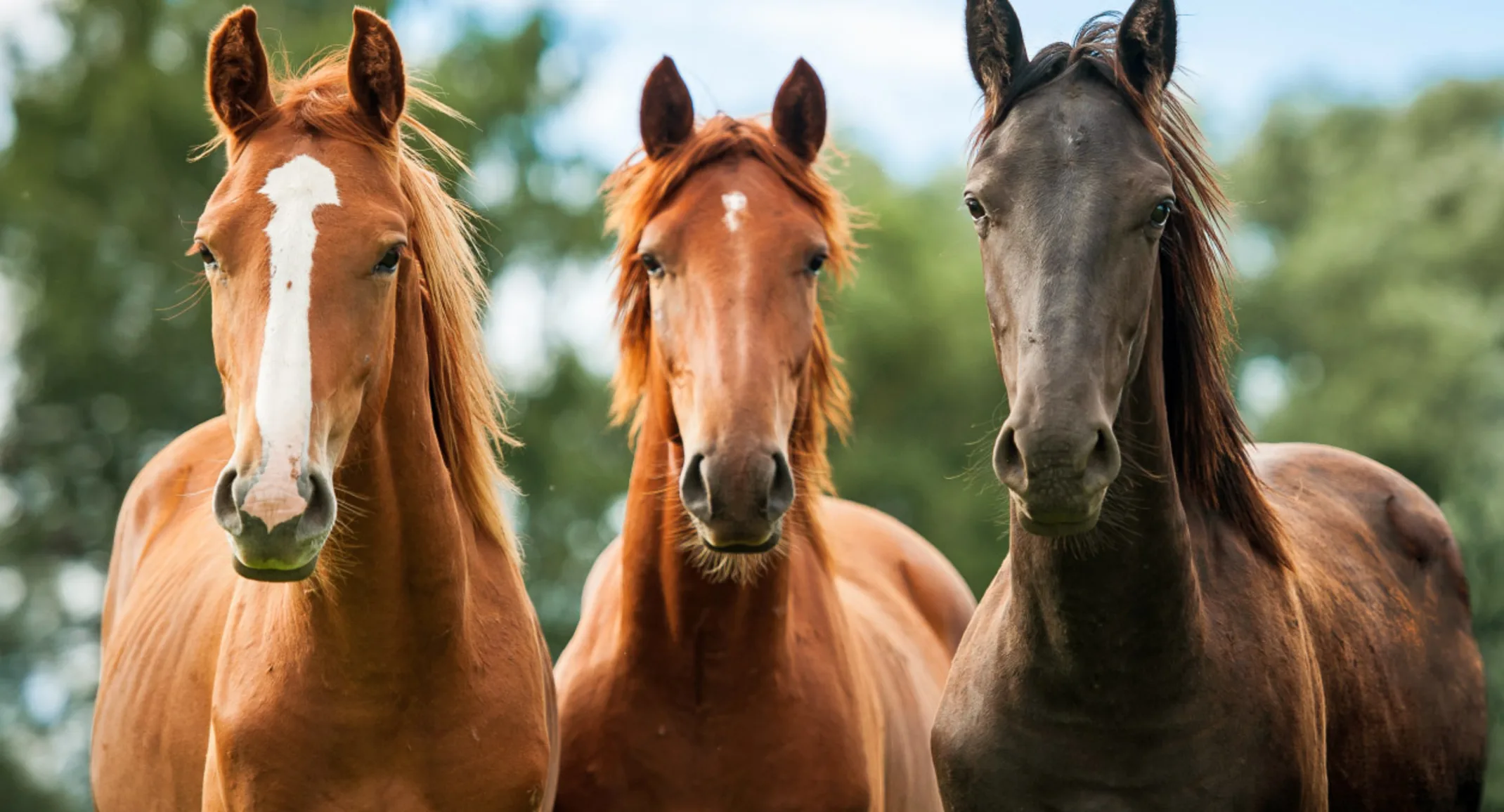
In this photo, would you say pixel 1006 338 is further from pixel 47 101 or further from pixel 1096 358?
pixel 47 101

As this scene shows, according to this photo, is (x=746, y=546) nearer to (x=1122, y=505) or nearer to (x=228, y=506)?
(x=1122, y=505)

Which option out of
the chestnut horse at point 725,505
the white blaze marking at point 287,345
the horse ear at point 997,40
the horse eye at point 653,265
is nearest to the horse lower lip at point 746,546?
the chestnut horse at point 725,505

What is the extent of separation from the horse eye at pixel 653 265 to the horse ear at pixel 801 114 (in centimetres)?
66

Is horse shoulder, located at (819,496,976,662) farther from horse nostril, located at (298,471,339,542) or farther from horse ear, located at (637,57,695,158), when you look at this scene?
horse nostril, located at (298,471,339,542)

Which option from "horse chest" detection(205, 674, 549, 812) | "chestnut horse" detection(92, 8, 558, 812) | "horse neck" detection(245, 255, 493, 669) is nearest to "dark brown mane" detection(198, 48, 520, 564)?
"chestnut horse" detection(92, 8, 558, 812)

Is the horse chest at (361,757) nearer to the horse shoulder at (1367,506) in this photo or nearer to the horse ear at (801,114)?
the horse ear at (801,114)

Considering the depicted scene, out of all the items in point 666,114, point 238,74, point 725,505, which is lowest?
point 725,505

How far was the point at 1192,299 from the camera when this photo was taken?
3768 mm

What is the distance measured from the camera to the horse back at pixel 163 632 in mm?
4336

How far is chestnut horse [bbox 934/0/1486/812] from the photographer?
10.6 ft

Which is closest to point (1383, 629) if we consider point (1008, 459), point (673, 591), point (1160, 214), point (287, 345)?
point (1160, 214)

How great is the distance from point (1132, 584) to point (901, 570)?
3141mm

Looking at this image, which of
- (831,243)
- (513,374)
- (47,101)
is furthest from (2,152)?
(831,243)

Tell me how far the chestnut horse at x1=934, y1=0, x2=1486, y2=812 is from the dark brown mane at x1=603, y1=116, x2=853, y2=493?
2.89ft
